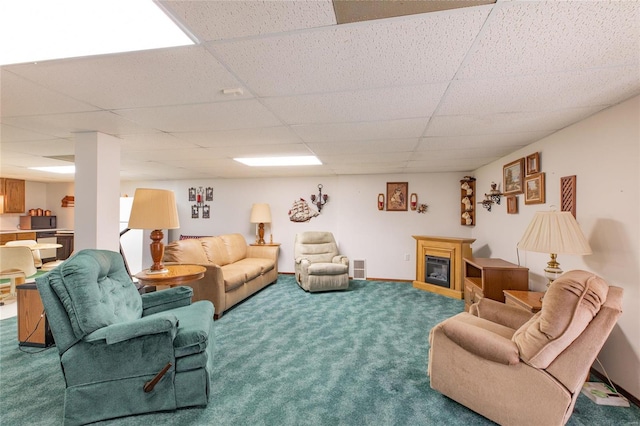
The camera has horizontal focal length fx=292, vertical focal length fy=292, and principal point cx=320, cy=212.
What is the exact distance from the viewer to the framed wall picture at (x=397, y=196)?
5.46m

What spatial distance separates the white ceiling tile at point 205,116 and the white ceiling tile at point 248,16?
792 mm

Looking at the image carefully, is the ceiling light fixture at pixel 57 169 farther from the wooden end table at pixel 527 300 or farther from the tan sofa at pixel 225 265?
the wooden end table at pixel 527 300

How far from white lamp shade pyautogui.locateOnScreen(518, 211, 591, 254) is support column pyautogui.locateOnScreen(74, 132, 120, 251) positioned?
148 inches

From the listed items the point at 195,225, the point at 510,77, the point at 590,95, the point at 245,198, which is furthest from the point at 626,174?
the point at 195,225

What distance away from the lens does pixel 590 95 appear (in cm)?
187

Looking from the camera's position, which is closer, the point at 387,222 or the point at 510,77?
the point at 510,77

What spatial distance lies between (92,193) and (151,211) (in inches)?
23.6

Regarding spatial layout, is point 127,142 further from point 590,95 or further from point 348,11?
point 590,95

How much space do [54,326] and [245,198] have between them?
4572mm

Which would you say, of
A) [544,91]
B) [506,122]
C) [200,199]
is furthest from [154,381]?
[200,199]

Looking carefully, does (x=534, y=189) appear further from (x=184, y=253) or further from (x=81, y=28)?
(x=184, y=253)

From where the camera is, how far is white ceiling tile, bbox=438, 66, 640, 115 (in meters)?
1.63

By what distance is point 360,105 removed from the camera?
2.06 m

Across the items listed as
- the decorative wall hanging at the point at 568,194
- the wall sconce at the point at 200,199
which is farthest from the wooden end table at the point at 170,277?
the wall sconce at the point at 200,199
